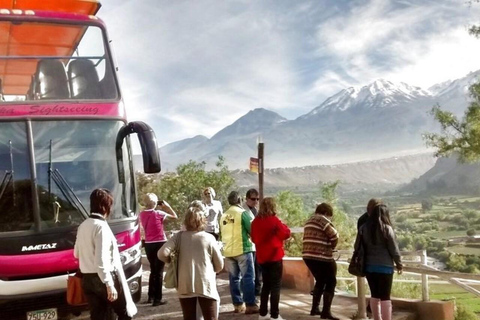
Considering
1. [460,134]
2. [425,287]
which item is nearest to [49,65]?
[425,287]

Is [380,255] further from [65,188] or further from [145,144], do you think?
[65,188]

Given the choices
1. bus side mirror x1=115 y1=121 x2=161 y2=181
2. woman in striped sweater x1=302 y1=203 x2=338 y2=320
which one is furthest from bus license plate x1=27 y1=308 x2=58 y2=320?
woman in striped sweater x1=302 y1=203 x2=338 y2=320

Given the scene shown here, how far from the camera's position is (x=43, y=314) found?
→ 19.7 ft

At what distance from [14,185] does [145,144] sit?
4.80 feet

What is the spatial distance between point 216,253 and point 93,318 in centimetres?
125

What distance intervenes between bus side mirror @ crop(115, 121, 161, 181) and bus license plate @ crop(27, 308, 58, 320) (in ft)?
5.43

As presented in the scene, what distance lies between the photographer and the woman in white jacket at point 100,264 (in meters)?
4.84

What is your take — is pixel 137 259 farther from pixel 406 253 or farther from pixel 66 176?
pixel 406 253

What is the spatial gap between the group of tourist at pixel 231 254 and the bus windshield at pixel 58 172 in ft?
3.80

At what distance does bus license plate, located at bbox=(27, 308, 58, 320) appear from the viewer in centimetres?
596

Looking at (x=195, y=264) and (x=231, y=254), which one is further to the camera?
(x=231, y=254)

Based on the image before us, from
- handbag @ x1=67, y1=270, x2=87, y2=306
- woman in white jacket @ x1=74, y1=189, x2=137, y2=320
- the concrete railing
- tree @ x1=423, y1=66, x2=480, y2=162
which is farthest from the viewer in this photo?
tree @ x1=423, y1=66, x2=480, y2=162

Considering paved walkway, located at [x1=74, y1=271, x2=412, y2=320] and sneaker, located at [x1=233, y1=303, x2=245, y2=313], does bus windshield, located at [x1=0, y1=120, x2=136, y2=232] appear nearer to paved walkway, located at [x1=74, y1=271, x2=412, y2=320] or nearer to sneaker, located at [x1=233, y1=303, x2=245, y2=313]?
paved walkway, located at [x1=74, y1=271, x2=412, y2=320]

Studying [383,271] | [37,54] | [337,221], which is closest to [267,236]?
[383,271]
